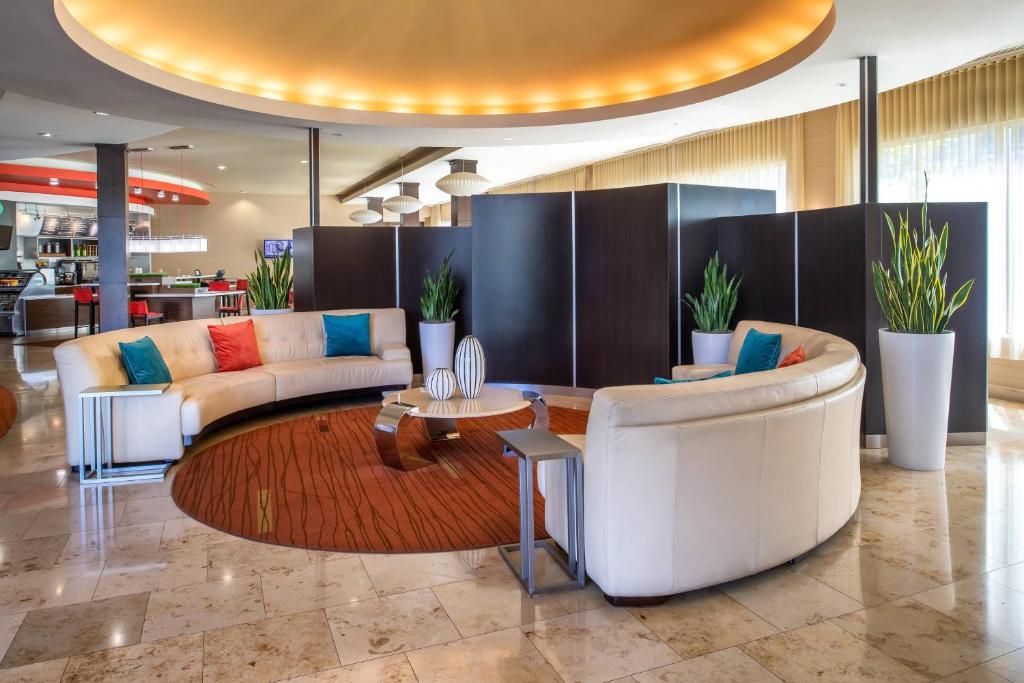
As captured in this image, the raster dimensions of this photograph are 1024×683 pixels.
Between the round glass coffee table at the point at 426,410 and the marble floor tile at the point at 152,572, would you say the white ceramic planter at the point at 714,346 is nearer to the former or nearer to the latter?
the round glass coffee table at the point at 426,410

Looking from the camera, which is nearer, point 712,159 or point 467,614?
point 467,614

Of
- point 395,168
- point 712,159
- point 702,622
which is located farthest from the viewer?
point 395,168

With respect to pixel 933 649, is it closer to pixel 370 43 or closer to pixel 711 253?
pixel 711 253

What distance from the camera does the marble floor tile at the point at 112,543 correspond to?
3270 mm

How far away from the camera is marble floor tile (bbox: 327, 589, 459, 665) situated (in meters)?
2.45

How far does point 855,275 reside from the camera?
5.13 meters

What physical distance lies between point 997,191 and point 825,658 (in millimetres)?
6128

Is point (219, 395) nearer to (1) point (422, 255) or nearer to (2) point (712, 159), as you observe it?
(1) point (422, 255)

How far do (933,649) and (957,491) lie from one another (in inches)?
79.5

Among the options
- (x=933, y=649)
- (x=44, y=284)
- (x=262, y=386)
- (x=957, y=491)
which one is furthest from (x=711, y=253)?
(x=44, y=284)

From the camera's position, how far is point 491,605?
2.75 meters

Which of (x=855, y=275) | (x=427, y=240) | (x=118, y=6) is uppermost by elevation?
(x=118, y=6)

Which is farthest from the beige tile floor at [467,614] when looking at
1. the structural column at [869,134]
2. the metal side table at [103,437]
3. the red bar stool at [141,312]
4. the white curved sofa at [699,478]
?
the red bar stool at [141,312]

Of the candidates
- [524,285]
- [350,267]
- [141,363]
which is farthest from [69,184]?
[141,363]
